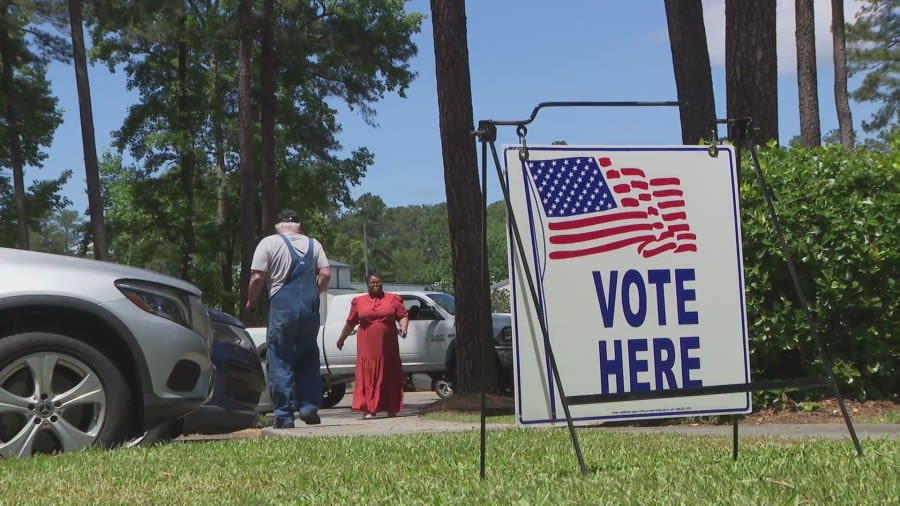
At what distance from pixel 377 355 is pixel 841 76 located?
54.1ft

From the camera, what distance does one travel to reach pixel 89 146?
90.2 ft

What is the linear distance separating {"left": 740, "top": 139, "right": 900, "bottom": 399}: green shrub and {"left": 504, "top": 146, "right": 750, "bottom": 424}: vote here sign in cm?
555

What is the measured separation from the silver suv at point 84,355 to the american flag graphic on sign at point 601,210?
3.27 meters

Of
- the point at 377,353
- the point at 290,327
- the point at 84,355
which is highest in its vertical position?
the point at 290,327

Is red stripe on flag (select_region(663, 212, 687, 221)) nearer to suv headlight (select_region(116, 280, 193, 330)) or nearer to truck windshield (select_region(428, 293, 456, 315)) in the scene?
suv headlight (select_region(116, 280, 193, 330))

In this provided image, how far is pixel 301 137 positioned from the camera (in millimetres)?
38219

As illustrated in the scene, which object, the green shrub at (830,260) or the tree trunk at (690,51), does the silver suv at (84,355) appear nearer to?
the green shrub at (830,260)

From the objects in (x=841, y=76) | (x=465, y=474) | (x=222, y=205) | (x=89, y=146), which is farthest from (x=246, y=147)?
(x=465, y=474)

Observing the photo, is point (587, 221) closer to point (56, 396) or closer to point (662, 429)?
point (56, 396)

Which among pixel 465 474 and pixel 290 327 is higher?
pixel 290 327

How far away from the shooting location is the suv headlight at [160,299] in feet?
24.1

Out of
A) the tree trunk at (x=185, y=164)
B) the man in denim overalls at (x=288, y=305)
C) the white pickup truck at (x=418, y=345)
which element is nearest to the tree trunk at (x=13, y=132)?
the tree trunk at (x=185, y=164)

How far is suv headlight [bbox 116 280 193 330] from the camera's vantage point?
7359 mm

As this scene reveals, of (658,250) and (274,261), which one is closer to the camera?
(658,250)
